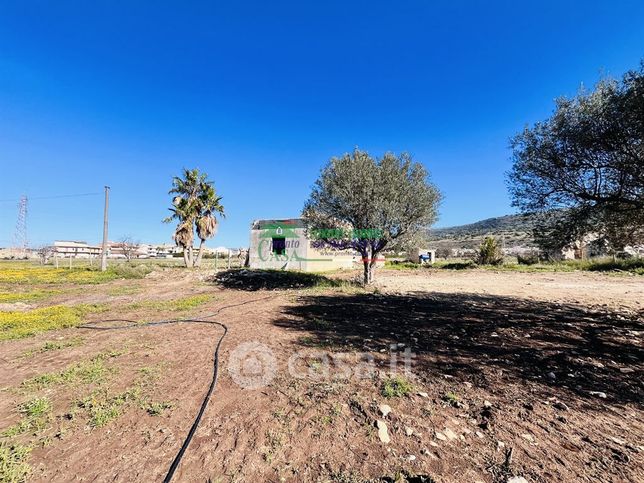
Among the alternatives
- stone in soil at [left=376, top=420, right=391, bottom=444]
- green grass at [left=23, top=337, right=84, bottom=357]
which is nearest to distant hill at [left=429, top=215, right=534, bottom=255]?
stone in soil at [left=376, top=420, right=391, bottom=444]

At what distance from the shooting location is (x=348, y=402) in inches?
136

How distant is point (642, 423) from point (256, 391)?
168 inches

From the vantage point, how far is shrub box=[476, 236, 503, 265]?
94.3ft

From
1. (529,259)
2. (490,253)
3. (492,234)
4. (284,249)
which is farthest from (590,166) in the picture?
(492,234)

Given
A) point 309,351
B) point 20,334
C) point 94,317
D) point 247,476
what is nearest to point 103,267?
point 94,317

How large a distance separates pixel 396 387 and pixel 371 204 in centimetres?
1109

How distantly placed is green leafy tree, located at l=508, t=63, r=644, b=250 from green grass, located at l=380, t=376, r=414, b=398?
7272 millimetres

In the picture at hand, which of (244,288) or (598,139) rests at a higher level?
(598,139)

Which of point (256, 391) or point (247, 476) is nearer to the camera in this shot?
point (247, 476)

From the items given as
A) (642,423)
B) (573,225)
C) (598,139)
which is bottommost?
(642,423)

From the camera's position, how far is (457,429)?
295 centimetres

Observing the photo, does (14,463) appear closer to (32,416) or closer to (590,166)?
(32,416)

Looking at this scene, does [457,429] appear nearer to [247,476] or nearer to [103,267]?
[247,476]

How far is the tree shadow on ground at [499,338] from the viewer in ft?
14.0
